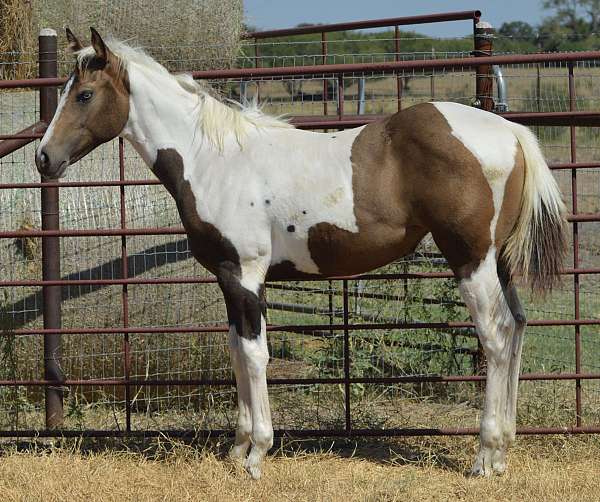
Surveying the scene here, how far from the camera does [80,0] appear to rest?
691 centimetres

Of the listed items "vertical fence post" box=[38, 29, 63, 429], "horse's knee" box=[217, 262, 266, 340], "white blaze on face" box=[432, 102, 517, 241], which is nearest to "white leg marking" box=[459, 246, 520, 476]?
"white blaze on face" box=[432, 102, 517, 241]

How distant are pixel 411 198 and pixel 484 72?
1.72 metres

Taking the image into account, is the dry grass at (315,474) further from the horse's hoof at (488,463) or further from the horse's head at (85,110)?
the horse's head at (85,110)

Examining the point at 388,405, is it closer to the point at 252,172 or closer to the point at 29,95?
the point at 252,172

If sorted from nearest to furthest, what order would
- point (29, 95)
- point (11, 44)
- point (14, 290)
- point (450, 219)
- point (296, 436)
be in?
1. point (450, 219)
2. point (296, 436)
3. point (14, 290)
4. point (29, 95)
5. point (11, 44)

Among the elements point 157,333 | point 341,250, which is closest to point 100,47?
point 341,250

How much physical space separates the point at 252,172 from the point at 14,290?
7.37ft

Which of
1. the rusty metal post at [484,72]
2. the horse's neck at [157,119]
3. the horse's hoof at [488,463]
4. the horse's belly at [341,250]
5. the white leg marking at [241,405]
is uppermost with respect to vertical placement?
the rusty metal post at [484,72]

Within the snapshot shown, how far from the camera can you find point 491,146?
424 cm

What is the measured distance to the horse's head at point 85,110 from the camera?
450cm

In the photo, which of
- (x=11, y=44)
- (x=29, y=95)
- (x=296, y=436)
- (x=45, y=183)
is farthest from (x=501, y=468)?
(x=11, y=44)

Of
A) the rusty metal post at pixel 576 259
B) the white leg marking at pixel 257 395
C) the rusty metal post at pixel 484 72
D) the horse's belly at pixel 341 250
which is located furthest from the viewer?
the rusty metal post at pixel 484 72

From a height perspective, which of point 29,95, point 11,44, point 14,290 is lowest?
point 14,290

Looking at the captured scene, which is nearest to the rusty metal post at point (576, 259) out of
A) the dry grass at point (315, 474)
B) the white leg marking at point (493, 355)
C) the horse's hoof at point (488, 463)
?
the dry grass at point (315, 474)
